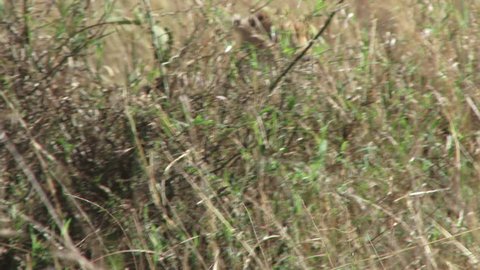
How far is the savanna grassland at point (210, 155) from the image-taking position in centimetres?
274

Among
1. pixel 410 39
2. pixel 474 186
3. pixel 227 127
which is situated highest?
pixel 227 127

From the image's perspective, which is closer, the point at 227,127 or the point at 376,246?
the point at 376,246

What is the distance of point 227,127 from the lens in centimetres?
295

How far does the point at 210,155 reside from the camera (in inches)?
115

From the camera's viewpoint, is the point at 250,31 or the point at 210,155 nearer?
the point at 210,155

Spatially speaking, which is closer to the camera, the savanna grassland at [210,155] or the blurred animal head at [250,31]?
the savanna grassland at [210,155]

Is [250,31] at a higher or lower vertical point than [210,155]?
higher

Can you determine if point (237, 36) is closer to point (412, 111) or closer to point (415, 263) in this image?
point (412, 111)

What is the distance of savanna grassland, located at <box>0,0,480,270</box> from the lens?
2744mm

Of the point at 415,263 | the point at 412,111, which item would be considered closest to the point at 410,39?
the point at 412,111

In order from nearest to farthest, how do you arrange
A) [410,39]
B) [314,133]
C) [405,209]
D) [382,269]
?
[382,269]
[405,209]
[314,133]
[410,39]

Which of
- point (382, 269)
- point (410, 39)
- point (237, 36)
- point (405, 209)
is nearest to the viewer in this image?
point (382, 269)

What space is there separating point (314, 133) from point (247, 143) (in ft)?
0.90

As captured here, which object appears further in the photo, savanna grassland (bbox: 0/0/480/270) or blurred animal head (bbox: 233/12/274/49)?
blurred animal head (bbox: 233/12/274/49)
